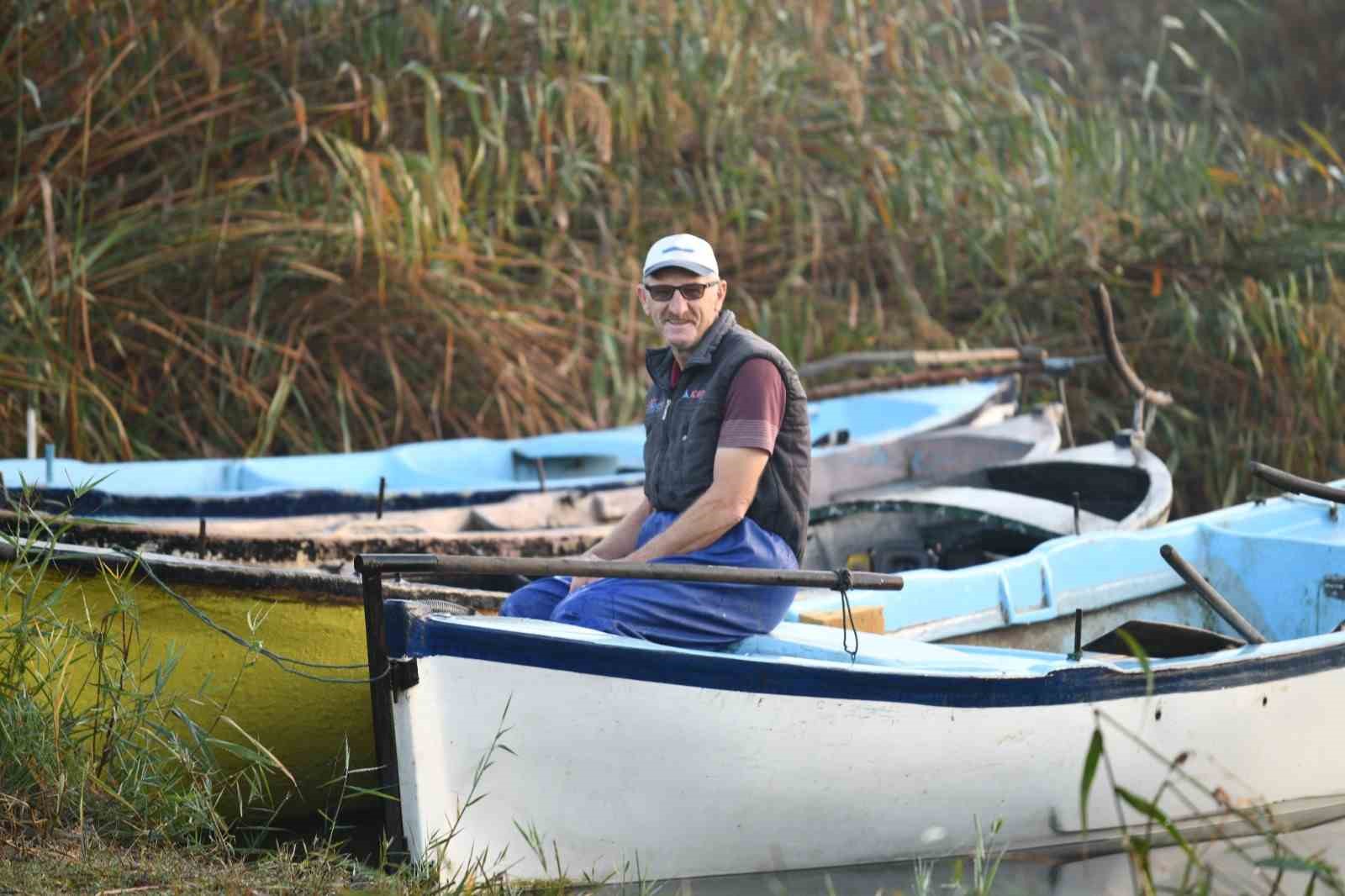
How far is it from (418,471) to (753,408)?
365 cm

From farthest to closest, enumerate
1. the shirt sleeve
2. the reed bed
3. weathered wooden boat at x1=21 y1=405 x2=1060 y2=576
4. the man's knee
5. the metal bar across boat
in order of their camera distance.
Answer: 1. the reed bed
2. weathered wooden boat at x1=21 y1=405 x2=1060 y2=576
3. the man's knee
4. the shirt sleeve
5. the metal bar across boat

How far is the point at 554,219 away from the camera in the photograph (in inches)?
343

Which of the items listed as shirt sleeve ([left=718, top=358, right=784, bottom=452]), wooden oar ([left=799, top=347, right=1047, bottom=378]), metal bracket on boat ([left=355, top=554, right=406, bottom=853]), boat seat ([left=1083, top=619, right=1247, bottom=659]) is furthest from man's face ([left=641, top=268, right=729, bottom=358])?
wooden oar ([left=799, top=347, right=1047, bottom=378])

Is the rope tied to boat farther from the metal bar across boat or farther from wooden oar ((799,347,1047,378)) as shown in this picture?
wooden oar ((799,347,1047,378))

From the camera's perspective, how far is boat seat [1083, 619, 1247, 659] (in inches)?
179

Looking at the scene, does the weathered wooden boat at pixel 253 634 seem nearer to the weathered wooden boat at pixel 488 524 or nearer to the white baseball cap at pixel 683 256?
the weathered wooden boat at pixel 488 524

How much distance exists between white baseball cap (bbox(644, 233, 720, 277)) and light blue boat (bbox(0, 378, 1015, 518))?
207 centimetres

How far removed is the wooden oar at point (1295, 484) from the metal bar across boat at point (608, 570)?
1483 mm

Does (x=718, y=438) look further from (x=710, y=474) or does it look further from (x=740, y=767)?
(x=740, y=767)

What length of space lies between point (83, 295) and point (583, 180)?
9.48 ft

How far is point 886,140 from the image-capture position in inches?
387

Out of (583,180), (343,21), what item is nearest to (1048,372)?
(583,180)

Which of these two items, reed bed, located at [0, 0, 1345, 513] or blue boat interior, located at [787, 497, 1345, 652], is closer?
blue boat interior, located at [787, 497, 1345, 652]

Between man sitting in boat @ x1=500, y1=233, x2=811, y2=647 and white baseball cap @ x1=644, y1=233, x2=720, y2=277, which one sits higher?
white baseball cap @ x1=644, y1=233, x2=720, y2=277
